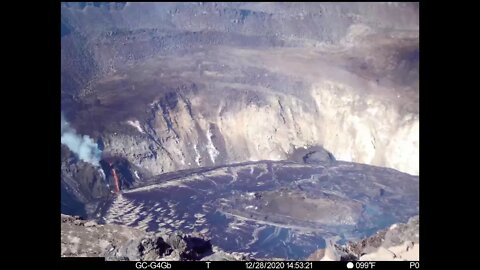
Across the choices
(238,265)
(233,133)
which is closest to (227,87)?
(233,133)

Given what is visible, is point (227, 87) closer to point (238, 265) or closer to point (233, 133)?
point (233, 133)

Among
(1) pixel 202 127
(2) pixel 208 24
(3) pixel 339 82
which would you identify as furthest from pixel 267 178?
(2) pixel 208 24

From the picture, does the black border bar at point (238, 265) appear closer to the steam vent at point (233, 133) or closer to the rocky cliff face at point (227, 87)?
the steam vent at point (233, 133)

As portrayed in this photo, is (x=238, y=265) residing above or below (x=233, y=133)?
below

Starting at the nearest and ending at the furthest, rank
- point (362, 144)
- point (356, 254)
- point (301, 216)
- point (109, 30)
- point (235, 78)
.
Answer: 1. point (356, 254)
2. point (301, 216)
3. point (362, 144)
4. point (235, 78)
5. point (109, 30)

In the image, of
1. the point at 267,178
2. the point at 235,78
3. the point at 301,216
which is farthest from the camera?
the point at 235,78

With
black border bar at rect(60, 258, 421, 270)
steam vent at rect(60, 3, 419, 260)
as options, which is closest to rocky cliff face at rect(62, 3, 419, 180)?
steam vent at rect(60, 3, 419, 260)

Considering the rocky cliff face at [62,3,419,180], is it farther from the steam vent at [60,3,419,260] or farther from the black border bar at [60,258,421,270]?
the black border bar at [60,258,421,270]

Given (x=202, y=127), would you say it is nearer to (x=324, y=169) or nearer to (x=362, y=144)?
(x=324, y=169)

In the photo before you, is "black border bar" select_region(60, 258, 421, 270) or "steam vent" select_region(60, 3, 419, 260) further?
"steam vent" select_region(60, 3, 419, 260)

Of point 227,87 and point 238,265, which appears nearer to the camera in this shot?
point 238,265

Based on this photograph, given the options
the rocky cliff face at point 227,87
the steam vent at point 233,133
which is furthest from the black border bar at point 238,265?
the rocky cliff face at point 227,87
